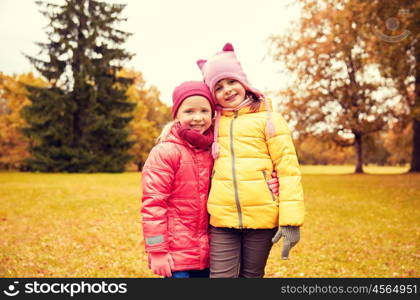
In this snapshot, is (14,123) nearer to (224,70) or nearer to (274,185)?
(224,70)

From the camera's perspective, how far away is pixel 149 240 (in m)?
2.32

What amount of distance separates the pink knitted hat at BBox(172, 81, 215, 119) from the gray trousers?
0.85 metres

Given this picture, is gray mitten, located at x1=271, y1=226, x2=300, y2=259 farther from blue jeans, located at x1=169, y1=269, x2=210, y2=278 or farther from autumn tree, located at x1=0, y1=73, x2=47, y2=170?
autumn tree, located at x1=0, y1=73, x2=47, y2=170

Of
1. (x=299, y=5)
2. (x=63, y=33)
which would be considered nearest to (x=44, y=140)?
(x=63, y=33)

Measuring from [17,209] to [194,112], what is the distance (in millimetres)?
9220

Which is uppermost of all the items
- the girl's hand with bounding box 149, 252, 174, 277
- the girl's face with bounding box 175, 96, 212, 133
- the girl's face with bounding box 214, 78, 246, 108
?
the girl's face with bounding box 214, 78, 246, 108

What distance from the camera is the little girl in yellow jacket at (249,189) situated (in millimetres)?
2404

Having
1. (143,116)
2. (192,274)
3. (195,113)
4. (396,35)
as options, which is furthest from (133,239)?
(143,116)

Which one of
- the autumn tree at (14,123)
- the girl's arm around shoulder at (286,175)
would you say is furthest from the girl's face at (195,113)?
the autumn tree at (14,123)

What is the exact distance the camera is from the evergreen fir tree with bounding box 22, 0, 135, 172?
29.7 m

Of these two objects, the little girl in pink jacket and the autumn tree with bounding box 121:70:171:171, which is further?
the autumn tree with bounding box 121:70:171:171

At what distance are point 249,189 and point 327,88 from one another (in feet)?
88.1

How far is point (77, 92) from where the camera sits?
30.1 meters

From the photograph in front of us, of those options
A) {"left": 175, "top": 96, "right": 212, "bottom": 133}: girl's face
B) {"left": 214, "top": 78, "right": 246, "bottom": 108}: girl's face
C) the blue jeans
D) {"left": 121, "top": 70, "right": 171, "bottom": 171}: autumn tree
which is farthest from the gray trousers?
{"left": 121, "top": 70, "right": 171, "bottom": 171}: autumn tree
